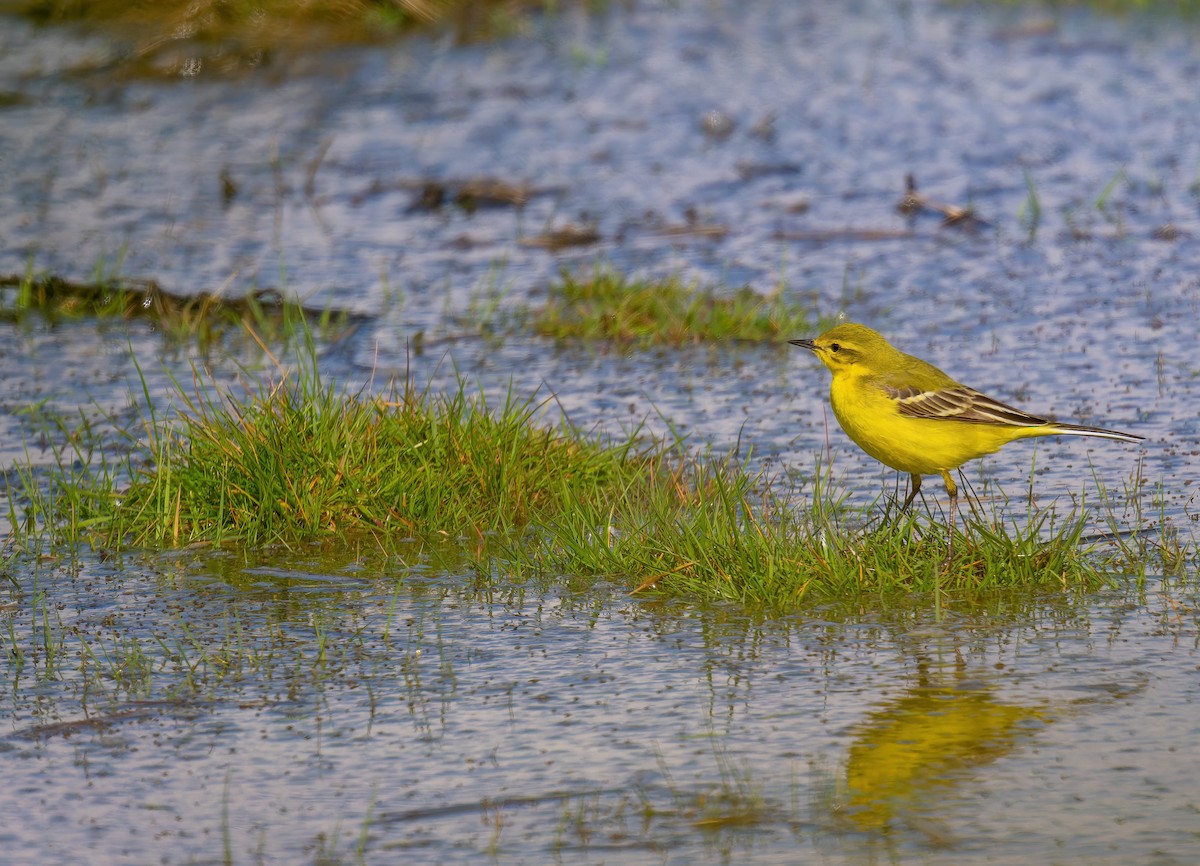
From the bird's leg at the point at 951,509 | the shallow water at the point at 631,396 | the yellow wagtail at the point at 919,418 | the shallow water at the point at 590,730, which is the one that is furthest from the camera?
the yellow wagtail at the point at 919,418

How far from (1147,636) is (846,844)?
2.04 metres

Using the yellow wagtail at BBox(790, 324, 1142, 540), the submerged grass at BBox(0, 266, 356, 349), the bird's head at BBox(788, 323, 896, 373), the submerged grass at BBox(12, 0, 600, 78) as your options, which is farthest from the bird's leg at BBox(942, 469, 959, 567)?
the submerged grass at BBox(12, 0, 600, 78)

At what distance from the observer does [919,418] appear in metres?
7.34

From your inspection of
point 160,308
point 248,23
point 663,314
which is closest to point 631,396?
point 663,314

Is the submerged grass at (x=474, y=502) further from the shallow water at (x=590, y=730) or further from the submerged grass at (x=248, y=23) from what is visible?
the submerged grass at (x=248, y=23)

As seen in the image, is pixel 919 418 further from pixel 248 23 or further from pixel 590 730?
pixel 248 23

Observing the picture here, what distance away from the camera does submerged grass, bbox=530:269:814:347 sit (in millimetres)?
11430

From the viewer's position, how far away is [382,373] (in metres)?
10.9

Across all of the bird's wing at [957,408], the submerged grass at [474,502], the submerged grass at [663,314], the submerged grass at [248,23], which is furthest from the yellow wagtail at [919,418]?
the submerged grass at [248,23]

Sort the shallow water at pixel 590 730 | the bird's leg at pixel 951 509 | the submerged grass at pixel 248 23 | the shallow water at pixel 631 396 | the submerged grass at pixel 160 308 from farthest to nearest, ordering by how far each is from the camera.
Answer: the submerged grass at pixel 248 23
the submerged grass at pixel 160 308
the bird's leg at pixel 951 509
the shallow water at pixel 631 396
the shallow water at pixel 590 730

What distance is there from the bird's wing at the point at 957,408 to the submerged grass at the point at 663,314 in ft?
12.2

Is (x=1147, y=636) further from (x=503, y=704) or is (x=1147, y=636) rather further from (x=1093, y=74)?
(x=1093, y=74)

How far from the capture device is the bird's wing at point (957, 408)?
7363 millimetres

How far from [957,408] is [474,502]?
2.31m
